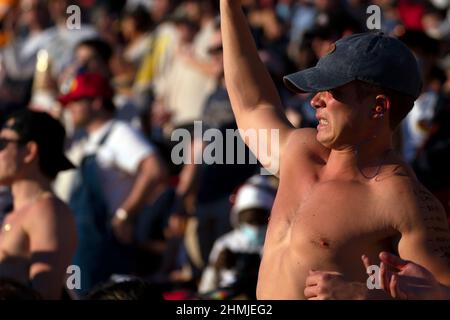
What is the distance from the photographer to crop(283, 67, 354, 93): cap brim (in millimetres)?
4141

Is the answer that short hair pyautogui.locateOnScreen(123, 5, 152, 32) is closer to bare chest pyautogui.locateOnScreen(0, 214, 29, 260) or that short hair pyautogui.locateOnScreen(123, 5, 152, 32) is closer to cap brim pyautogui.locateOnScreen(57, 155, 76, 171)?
cap brim pyautogui.locateOnScreen(57, 155, 76, 171)

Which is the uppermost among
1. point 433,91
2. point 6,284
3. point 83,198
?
point 433,91

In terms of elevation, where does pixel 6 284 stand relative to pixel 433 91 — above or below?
below

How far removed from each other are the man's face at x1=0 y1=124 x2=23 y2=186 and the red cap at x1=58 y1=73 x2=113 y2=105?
2.33 metres

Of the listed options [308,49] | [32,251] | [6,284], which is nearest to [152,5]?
[308,49]

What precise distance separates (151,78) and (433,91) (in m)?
3.95

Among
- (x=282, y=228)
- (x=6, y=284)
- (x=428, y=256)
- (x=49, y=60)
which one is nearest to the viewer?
(x=428, y=256)

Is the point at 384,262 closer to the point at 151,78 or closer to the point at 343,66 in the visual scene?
the point at 343,66

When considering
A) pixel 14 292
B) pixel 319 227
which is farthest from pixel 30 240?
pixel 319 227

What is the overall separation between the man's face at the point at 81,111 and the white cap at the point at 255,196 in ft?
3.84

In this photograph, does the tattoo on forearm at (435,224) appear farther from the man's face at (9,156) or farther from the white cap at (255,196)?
the white cap at (255,196)

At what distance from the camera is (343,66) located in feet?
13.6

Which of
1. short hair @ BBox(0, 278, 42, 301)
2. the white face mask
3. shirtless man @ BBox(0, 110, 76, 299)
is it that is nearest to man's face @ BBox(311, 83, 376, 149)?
short hair @ BBox(0, 278, 42, 301)

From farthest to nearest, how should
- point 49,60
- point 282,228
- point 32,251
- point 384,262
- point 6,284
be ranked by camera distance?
point 49,60, point 32,251, point 6,284, point 282,228, point 384,262
